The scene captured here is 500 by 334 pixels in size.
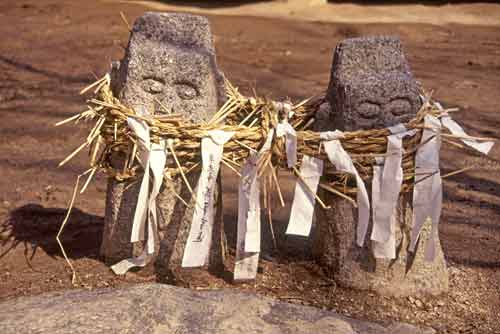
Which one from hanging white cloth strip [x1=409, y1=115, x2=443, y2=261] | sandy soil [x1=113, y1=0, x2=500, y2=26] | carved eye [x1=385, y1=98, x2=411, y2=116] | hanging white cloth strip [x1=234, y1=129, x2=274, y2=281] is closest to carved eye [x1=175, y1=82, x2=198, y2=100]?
Answer: hanging white cloth strip [x1=234, y1=129, x2=274, y2=281]

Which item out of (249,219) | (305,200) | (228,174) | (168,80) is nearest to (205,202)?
(249,219)

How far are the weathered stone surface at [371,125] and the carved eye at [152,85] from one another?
677 mm

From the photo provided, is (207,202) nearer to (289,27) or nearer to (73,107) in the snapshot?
(73,107)

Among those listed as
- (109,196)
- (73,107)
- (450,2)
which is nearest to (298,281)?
(109,196)

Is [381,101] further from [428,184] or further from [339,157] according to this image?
[428,184]

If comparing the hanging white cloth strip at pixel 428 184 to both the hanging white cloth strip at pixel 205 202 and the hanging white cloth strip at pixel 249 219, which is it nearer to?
the hanging white cloth strip at pixel 249 219

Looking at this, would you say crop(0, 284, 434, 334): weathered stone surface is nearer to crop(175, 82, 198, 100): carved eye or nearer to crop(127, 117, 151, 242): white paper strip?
crop(127, 117, 151, 242): white paper strip

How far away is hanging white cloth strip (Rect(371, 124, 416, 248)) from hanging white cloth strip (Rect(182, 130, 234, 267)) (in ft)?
2.06

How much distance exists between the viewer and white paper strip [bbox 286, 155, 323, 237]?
3096 millimetres

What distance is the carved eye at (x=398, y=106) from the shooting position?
3.07 metres

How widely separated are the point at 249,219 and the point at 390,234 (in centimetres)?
58

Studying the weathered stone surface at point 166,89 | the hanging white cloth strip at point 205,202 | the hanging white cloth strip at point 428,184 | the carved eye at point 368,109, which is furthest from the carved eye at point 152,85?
the hanging white cloth strip at point 428,184

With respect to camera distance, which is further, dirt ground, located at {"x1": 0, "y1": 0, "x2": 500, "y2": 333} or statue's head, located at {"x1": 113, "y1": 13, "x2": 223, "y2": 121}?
dirt ground, located at {"x1": 0, "y1": 0, "x2": 500, "y2": 333}

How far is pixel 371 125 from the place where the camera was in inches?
121
